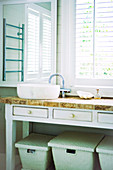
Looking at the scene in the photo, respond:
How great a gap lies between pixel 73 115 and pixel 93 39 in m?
1.00

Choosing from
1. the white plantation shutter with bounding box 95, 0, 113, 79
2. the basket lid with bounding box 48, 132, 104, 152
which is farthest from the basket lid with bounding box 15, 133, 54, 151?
the white plantation shutter with bounding box 95, 0, 113, 79

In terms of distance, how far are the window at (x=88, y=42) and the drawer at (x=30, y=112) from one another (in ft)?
2.16

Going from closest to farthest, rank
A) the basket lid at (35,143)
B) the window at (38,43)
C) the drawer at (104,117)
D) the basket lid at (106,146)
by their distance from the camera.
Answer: the drawer at (104,117) < the basket lid at (106,146) < the basket lid at (35,143) < the window at (38,43)

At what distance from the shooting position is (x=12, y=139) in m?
3.05

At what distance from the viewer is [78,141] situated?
294 cm

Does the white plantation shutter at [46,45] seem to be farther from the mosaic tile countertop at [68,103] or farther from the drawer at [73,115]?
the drawer at [73,115]

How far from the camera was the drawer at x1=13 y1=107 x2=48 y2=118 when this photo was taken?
113 inches

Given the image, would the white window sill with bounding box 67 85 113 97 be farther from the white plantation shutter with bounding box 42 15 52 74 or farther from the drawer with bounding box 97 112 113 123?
the drawer with bounding box 97 112 113 123

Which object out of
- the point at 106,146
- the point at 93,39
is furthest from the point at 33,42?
the point at 106,146

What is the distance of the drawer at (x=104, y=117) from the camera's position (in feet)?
8.58

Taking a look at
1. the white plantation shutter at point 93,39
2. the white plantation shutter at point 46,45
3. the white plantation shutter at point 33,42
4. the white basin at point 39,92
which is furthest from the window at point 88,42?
the white basin at point 39,92

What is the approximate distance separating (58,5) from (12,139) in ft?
5.27

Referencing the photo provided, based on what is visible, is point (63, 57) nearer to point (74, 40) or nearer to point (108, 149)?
point (74, 40)

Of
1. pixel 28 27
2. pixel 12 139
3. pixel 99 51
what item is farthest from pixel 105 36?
pixel 12 139
